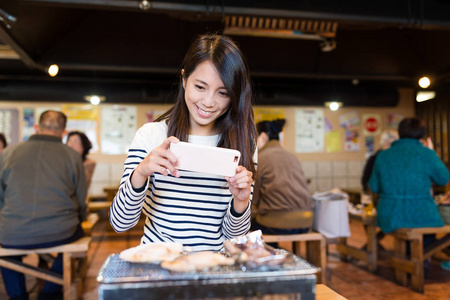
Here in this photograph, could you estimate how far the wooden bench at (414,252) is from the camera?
369cm

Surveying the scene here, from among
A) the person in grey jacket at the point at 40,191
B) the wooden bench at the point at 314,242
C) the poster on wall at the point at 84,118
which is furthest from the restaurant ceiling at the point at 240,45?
the wooden bench at the point at 314,242

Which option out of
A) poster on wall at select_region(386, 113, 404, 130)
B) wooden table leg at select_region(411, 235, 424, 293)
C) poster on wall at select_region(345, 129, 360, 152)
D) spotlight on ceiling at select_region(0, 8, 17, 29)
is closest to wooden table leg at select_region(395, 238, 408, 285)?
wooden table leg at select_region(411, 235, 424, 293)

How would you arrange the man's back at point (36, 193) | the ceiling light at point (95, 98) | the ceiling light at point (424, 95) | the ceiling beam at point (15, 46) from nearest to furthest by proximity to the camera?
the man's back at point (36, 193)
the ceiling beam at point (15, 46)
the ceiling light at point (95, 98)
the ceiling light at point (424, 95)

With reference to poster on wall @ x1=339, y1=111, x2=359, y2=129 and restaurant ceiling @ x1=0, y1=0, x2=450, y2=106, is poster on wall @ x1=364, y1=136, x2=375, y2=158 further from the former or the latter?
restaurant ceiling @ x1=0, y1=0, x2=450, y2=106

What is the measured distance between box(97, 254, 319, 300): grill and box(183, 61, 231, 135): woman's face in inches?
21.5

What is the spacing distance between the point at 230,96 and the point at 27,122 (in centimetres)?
690

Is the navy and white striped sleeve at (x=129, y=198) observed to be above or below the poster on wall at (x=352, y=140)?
below

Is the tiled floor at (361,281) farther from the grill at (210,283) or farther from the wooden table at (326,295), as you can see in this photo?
the grill at (210,283)

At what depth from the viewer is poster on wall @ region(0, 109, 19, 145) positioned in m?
6.95

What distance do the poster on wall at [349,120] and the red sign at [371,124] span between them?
26cm

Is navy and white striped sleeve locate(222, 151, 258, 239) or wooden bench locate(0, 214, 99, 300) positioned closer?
navy and white striped sleeve locate(222, 151, 258, 239)

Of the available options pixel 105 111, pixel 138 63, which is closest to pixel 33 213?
pixel 138 63

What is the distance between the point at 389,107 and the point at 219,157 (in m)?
8.29

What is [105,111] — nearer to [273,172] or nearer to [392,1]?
[273,172]
